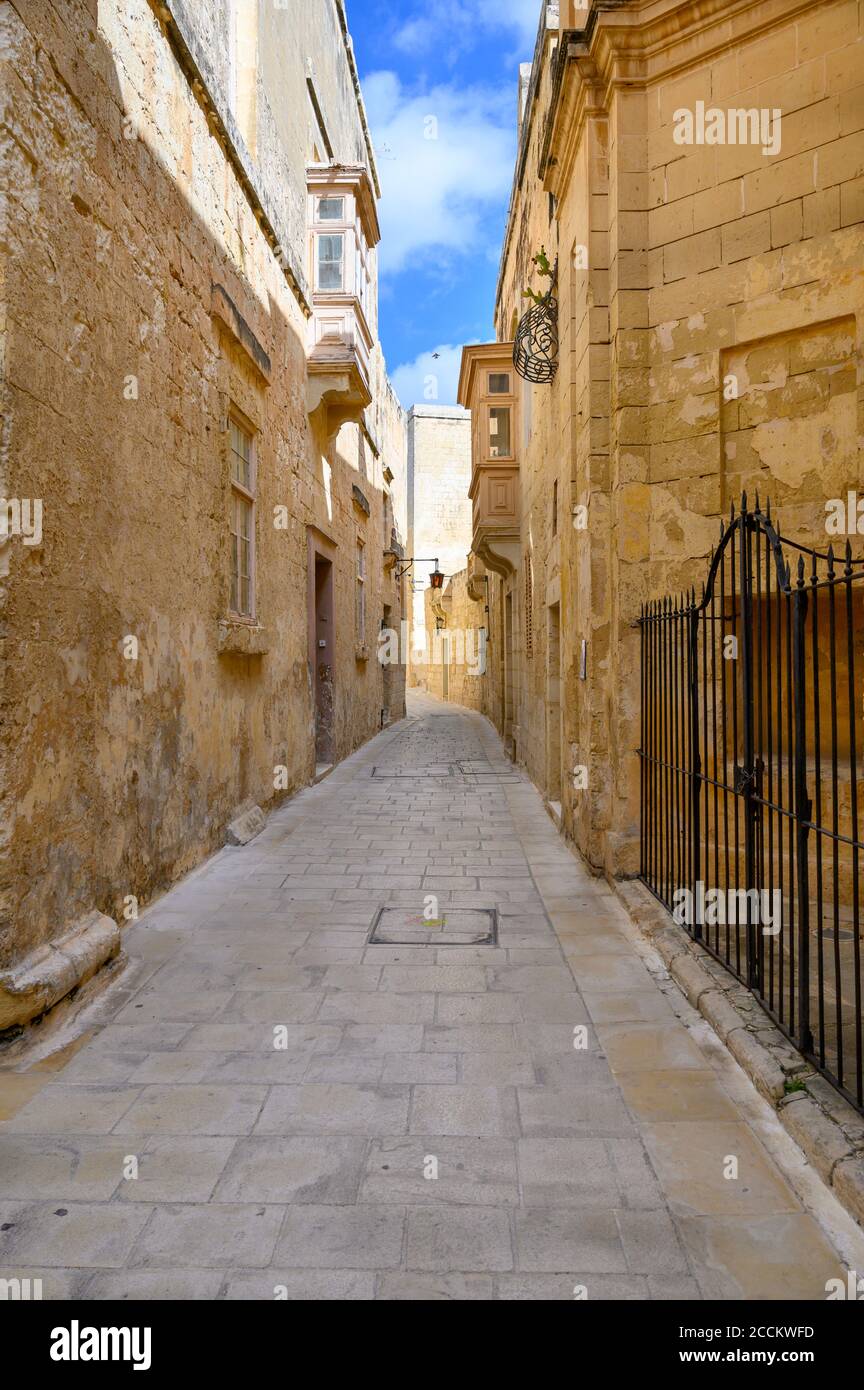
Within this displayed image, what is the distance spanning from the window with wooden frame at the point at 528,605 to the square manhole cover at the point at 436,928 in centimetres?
631

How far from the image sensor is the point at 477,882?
5660mm

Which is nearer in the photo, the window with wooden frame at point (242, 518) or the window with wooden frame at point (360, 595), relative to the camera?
the window with wooden frame at point (242, 518)

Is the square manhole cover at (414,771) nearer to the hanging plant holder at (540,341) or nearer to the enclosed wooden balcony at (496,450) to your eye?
the enclosed wooden balcony at (496,450)

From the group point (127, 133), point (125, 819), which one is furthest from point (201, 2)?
point (125, 819)

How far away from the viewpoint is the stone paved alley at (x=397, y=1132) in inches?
80.6

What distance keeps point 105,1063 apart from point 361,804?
19.0 feet

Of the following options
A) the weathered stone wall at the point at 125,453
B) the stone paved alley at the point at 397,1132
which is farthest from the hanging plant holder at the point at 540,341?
the stone paved alley at the point at 397,1132

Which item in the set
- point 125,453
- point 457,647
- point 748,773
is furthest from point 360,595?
point 457,647

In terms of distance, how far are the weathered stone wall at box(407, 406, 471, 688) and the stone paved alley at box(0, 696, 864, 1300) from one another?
1490 inches

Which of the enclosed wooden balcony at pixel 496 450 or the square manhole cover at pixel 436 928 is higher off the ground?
the enclosed wooden balcony at pixel 496 450

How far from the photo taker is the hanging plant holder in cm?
763

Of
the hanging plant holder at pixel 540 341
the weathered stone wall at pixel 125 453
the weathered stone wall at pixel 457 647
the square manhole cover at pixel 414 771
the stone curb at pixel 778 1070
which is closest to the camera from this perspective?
the stone curb at pixel 778 1070
